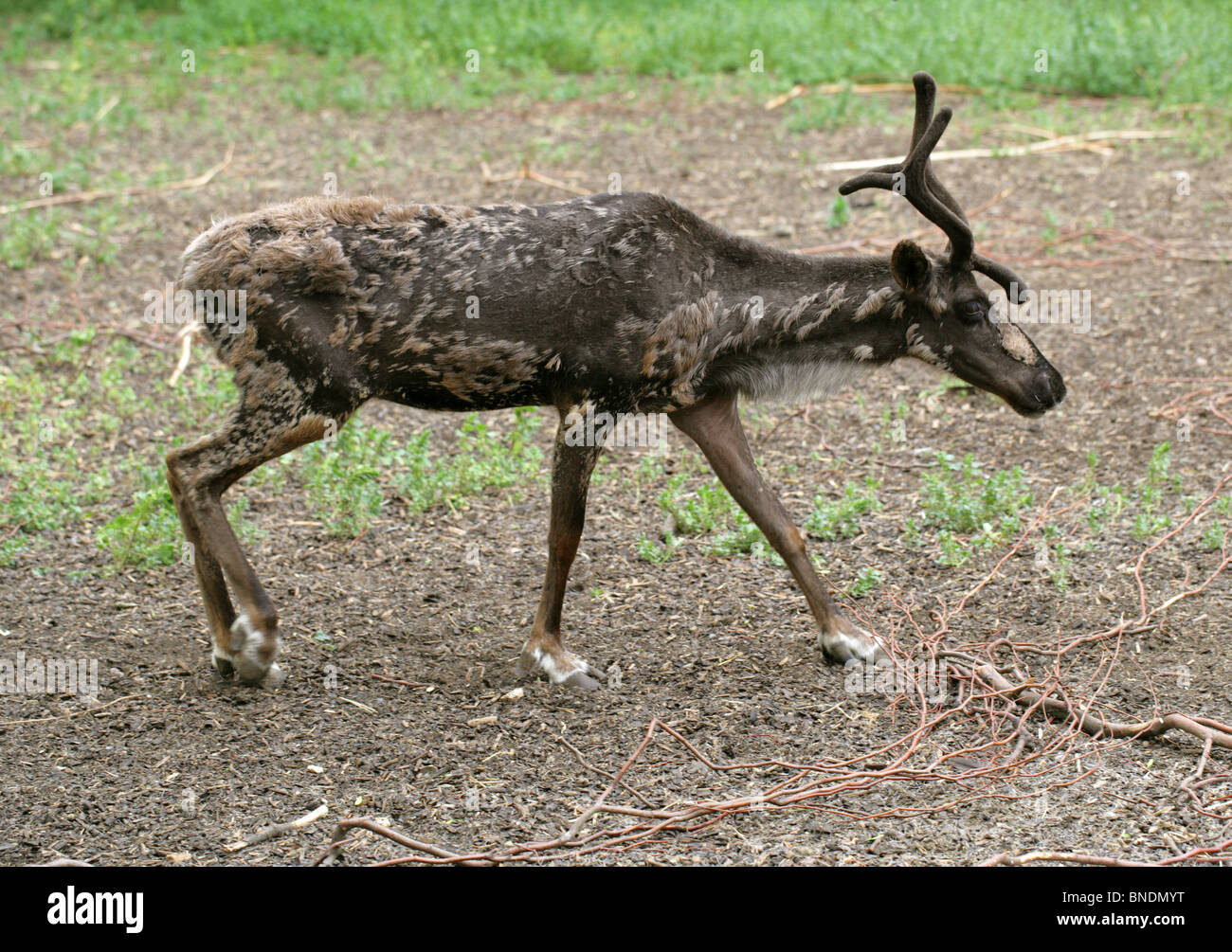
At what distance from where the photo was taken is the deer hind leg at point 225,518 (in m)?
5.59

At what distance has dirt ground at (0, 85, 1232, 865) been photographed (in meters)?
4.70

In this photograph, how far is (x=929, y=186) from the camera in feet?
19.4

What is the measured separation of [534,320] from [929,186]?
185 centimetres

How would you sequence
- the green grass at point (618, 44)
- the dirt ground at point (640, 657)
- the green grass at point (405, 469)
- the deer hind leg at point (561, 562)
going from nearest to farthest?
1. the dirt ground at point (640, 657)
2. the deer hind leg at point (561, 562)
3. the green grass at point (405, 469)
4. the green grass at point (618, 44)

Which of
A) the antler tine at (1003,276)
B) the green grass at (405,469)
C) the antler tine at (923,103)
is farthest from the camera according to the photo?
the green grass at (405,469)

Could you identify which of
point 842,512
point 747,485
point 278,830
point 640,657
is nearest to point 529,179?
point 842,512

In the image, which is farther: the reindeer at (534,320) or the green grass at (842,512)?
the green grass at (842,512)

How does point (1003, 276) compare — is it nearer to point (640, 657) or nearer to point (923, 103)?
point (923, 103)

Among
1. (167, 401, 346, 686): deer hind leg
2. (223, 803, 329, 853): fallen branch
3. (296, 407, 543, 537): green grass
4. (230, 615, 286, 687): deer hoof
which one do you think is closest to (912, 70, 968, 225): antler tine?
(167, 401, 346, 686): deer hind leg

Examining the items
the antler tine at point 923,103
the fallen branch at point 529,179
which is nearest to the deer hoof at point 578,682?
the antler tine at point 923,103

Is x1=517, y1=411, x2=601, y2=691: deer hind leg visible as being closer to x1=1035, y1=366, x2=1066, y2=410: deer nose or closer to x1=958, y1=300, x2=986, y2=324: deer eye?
x1=958, y1=300, x2=986, y2=324: deer eye

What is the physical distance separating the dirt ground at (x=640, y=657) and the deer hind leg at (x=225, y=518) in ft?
0.71

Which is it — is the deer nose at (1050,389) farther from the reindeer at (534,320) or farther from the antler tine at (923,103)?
the antler tine at (923,103)

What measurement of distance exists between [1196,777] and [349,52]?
13339 millimetres
